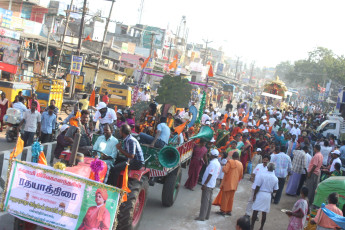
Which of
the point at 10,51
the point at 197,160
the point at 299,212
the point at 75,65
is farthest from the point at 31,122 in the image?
the point at 10,51

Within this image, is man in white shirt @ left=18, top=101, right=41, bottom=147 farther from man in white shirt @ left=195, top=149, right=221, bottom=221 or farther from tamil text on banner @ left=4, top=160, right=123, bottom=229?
tamil text on banner @ left=4, top=160, right=123, bottom=229

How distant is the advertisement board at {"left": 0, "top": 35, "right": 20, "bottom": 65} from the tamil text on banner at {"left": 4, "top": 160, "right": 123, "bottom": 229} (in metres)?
19.5

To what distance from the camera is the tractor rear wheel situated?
6816 mm

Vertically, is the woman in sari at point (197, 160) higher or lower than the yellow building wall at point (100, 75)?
lower

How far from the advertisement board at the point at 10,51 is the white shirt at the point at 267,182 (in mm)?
18581

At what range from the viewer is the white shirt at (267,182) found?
29.7ft

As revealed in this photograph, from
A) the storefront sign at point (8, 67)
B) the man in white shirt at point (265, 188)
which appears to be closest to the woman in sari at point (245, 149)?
the man in white shirt at point (265, 188)

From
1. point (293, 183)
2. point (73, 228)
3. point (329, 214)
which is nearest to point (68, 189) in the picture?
point (73, 228)

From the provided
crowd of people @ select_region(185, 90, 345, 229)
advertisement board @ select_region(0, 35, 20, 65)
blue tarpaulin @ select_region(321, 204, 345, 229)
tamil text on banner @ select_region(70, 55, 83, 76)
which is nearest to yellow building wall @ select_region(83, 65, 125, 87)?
advertisement board @ select_region(0, 35, 20, 65)

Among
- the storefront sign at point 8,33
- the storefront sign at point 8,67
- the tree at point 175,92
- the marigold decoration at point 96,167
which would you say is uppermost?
the storefront sign at point 8,33

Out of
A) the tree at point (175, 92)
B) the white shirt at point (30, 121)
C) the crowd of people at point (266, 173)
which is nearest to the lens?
the crowd of people at point (266, 173)

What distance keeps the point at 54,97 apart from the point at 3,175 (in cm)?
1130

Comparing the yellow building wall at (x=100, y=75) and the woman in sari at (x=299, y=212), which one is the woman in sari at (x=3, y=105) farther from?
the yellow building wall at (x=100, y=75)

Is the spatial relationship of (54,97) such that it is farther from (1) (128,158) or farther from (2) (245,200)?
(1) (128,158)
